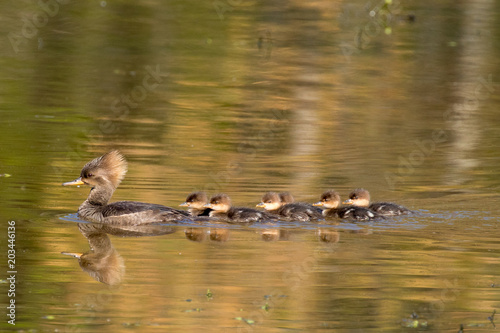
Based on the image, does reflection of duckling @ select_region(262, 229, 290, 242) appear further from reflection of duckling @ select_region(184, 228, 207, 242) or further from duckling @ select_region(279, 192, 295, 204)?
duckling @ select_region(279, 192, 295, 204)

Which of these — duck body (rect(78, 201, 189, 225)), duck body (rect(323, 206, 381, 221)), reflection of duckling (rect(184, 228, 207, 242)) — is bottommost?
reflection of duckling (rect(184, 228, 207, 242))

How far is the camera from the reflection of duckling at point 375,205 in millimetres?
10391

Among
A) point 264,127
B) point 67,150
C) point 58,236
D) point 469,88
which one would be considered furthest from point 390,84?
point 58,236

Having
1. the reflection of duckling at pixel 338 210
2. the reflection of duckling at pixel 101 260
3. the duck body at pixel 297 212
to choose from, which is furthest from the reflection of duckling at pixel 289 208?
the reflection of duckling at pixel 101 260

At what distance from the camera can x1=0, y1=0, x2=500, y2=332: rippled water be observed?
7602mm

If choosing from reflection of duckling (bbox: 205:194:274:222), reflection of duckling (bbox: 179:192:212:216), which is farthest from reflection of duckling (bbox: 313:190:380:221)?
reflection of duckling (bbox: 179:192:212:216)

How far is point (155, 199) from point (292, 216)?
1495 mm

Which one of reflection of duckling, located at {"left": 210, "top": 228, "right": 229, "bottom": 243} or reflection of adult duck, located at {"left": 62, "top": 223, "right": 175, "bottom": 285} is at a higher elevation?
reflection of duckling, located at {"left": 210, "top": 228, "right": 229, "bottom": 243}

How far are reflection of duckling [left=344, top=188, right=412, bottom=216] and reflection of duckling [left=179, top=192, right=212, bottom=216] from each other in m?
1.47

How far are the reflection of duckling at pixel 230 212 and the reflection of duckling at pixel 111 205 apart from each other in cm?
31

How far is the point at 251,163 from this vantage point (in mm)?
12938

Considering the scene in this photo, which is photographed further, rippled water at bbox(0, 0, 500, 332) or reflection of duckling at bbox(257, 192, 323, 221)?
reflection of duckling at bbox(257, 192, 323, 221)

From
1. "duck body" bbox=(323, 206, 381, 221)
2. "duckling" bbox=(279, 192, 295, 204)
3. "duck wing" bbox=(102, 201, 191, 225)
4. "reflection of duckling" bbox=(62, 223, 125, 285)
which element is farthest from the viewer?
"duckling" bbox=(279, 192, 295, 204)

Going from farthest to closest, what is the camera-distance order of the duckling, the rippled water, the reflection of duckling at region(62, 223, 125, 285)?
the duckling < the reflection of duckling at region(62, 223, 125, 285) < the rippled water
